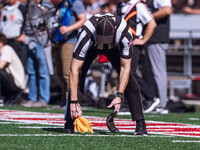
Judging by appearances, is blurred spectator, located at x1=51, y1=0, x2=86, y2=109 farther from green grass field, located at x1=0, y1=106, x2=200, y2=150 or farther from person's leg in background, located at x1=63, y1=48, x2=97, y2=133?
person's leg in background, located at x1=63, y1=48, x2=97, y2=133

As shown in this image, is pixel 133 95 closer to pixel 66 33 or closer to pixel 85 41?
pixel 85 41

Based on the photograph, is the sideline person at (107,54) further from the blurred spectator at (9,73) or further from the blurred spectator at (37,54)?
the blurred spectator at (9,73)

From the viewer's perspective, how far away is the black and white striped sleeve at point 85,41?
557cm

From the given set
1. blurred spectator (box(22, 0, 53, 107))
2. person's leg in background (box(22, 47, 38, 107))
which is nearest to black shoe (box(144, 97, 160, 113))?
blurred spectator (box(22, 0, 53, 107))

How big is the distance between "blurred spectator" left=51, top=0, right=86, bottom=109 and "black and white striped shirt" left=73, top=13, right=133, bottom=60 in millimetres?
3839

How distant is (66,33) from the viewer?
959 cm

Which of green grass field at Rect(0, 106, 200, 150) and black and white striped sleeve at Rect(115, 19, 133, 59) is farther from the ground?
black and white striped sleeve at Rect(115, 19, 133, 59)

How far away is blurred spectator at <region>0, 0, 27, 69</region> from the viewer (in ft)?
37.1

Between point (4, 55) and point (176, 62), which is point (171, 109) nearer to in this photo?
point (4, 55)

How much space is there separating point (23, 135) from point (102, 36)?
125cm

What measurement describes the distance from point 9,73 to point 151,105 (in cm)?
305

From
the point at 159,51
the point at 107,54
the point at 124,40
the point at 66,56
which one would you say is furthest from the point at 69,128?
the point at 159,51

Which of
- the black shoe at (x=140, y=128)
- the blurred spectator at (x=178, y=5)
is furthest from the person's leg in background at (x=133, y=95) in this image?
the blurred spectator at (x=178, y=5)

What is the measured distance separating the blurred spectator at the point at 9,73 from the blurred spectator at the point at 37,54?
0.78 feet
